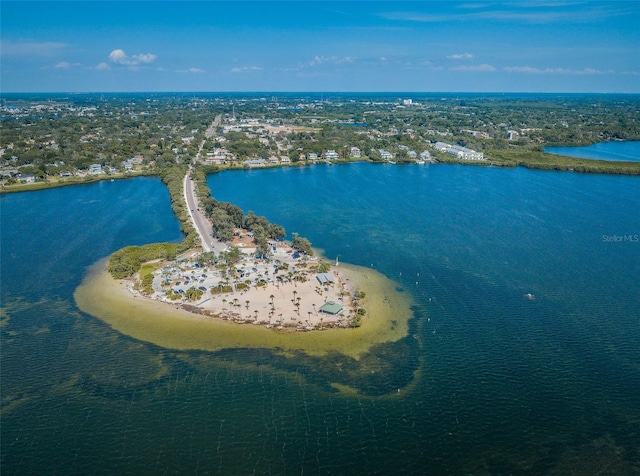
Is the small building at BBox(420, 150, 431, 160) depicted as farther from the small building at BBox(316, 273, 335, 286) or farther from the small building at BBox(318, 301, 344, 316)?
the small building at BBox(318, 301, 344, 316)

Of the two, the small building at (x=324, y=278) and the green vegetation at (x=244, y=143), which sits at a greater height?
the green vegetation at (x=244, y=143)

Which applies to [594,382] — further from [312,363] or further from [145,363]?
[145,363]

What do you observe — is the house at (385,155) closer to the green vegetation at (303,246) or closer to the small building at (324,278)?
the green vegetation at (303,246)

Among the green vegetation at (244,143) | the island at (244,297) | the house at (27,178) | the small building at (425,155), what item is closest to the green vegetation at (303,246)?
the island at (244,297)

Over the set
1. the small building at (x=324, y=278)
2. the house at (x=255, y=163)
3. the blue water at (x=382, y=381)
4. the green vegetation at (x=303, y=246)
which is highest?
the house at (x=255, y=163)

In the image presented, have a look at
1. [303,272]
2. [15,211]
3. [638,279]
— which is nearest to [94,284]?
[303,272]
